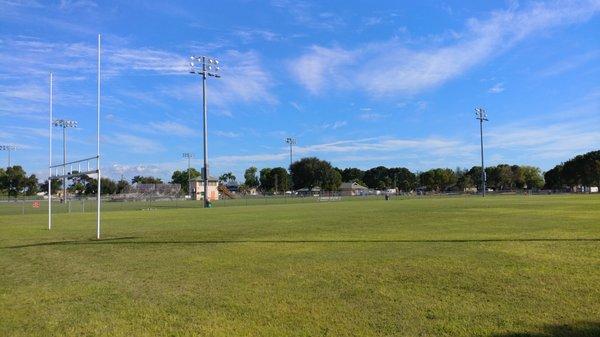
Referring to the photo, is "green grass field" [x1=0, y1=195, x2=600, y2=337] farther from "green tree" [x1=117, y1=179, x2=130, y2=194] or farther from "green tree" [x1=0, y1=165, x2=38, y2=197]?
"green tree" [x1=117, y1=179, x2=130, y2=194]

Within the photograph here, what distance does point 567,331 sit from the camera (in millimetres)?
5715

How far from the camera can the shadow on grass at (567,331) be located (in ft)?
18.4

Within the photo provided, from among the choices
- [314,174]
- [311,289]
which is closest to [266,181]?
[314,174]

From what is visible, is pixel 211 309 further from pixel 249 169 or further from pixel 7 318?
pixel 249 169

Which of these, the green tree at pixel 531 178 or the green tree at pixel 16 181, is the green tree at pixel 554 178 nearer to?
the green tree at pixel 531 178

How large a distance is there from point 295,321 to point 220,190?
11452 centimetres

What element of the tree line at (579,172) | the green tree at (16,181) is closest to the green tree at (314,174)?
the tree line at (579,172)

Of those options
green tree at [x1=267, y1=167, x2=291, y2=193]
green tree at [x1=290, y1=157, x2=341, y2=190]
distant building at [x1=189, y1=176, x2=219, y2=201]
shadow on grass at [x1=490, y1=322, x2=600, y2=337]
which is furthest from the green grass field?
green tree at [x1=267, y1=167, x2=291, y2=193]

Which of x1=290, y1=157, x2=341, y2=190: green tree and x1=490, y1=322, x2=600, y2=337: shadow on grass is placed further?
x1=290, y1=157, x2=341, y2=190: green tree

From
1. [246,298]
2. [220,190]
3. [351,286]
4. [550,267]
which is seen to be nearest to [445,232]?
[550,267]

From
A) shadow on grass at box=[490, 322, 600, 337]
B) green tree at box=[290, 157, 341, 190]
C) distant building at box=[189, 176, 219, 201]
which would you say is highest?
green tree at box=[290, 157, 341, 190]

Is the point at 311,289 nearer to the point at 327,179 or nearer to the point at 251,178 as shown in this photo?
the point at 327,179

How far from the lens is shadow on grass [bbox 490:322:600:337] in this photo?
5.61 m

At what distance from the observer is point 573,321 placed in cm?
611
